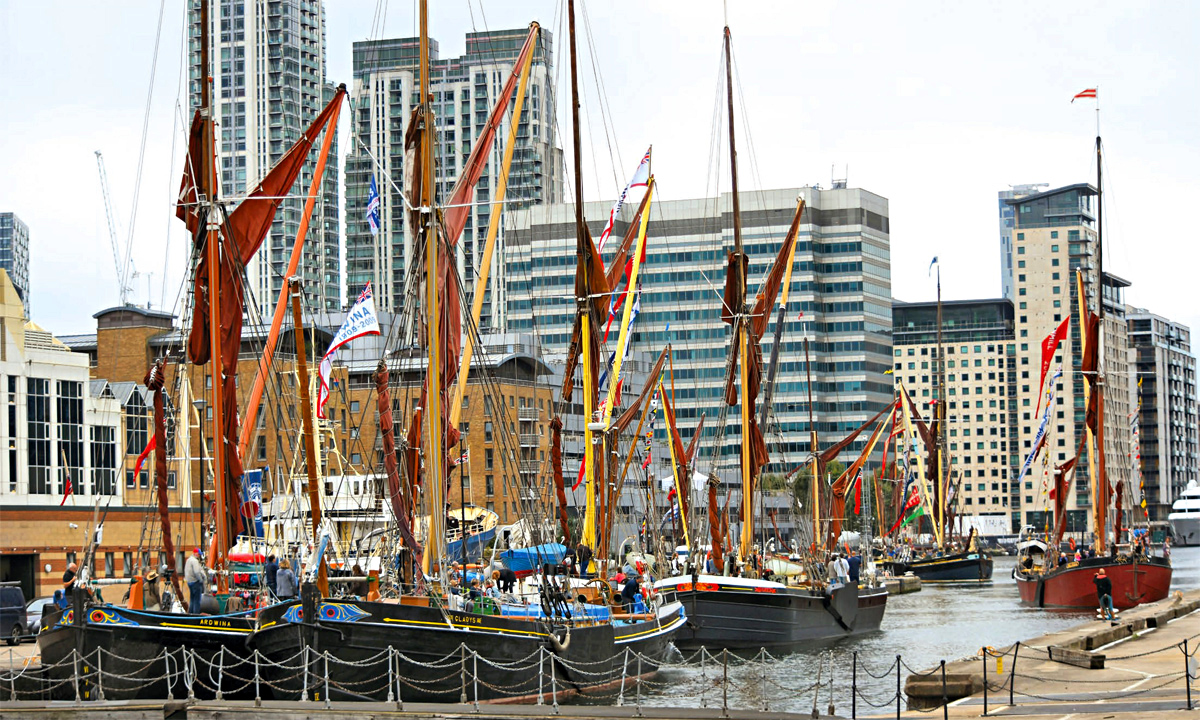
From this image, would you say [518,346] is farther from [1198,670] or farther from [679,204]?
[1198,670]

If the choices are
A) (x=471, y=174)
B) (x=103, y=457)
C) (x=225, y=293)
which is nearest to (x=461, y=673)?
(x=225, y=293)

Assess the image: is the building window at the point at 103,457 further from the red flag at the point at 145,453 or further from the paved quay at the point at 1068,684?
the paved quay at the point at 1068,684

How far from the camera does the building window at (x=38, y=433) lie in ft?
304

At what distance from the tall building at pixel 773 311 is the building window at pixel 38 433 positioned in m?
91.2

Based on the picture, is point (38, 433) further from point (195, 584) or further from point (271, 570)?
point (195, 584)

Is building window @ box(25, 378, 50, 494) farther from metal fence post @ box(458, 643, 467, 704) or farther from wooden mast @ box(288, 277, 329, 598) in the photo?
metal fence post @ box(458, 643, 467, 704)

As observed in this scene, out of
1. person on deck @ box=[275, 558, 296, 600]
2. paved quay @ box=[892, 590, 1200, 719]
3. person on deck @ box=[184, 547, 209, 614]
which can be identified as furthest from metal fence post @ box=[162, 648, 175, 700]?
paved quay @ box=[892, 590, 1200, 719]

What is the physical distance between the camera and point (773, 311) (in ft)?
612

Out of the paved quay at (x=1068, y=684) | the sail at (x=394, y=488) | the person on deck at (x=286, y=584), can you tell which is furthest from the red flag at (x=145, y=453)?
the paved quay at (x=1068, y=684)

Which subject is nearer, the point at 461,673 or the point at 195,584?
the point at 461,673

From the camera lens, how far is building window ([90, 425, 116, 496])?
323 ft

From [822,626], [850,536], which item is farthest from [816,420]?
[822,626]

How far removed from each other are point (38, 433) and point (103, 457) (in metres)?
8.11

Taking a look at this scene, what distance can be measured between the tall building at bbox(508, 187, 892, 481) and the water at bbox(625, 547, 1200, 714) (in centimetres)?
8268
